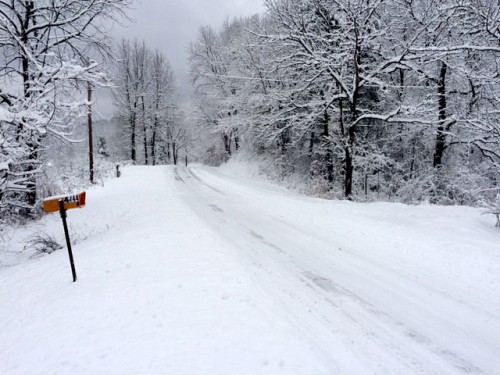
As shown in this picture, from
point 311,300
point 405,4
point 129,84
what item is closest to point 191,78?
point 129,84

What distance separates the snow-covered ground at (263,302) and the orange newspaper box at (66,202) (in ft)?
4.17

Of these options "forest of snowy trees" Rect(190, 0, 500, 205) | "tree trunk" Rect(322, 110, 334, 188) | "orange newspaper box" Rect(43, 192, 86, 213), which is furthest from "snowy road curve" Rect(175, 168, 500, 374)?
"tree trunk" Rect(322, 110, 334, 188)

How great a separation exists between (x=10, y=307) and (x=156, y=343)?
2.94 metres

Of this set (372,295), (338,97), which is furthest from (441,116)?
(372,295)

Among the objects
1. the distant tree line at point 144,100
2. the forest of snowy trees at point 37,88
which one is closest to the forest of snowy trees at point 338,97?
the forest of snowy trees at point 37,88

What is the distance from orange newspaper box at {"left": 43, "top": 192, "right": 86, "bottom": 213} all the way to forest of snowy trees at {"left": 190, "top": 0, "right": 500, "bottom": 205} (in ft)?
29.3

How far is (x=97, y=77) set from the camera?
31.3 feet

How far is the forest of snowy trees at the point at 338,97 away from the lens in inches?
355

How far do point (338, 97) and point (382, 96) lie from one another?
5788mm

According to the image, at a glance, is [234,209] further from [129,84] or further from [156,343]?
[129,84]

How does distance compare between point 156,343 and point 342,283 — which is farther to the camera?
point 342,283

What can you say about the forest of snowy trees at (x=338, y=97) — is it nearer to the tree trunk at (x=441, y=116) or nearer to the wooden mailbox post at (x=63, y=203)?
the tree trunk at (x=441, y=116)

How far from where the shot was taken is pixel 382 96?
18188 mm

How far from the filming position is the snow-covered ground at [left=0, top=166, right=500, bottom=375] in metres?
3.20
